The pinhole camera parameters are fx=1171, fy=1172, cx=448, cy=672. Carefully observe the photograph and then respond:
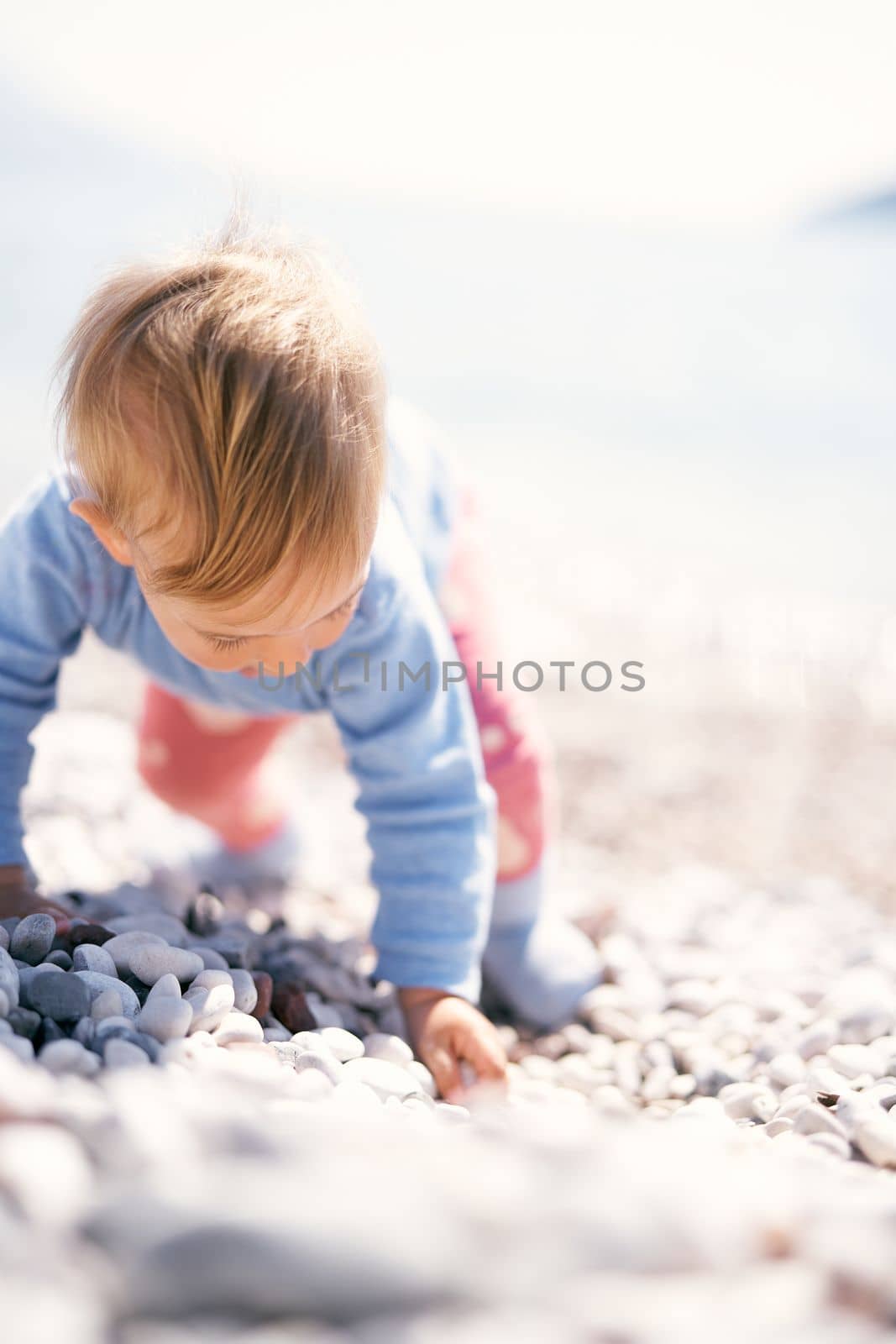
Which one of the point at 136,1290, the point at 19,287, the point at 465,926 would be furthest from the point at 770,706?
the point at 19,287

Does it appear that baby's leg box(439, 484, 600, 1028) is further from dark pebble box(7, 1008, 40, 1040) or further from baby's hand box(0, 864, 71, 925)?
dark pebble box(7, 1008, 40, 1040)

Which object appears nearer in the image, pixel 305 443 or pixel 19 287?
pixel 305 443

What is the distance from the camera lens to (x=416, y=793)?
1.54m

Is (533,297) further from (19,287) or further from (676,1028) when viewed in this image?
(676,1028)

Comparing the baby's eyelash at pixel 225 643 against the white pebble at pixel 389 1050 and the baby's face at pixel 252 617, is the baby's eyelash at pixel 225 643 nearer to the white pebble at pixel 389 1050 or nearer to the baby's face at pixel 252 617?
the baby's face at pixel 252 617

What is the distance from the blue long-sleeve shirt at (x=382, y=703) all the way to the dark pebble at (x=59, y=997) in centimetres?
50

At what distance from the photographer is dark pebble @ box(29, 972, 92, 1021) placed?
105cm

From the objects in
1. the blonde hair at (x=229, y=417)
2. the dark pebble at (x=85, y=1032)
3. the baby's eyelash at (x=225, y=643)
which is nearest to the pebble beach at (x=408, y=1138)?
the dark pebble at (x=85, y=1032)

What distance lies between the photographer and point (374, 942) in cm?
158

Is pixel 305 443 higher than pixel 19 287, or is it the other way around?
pixel 19 287

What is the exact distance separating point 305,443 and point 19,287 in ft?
26.5

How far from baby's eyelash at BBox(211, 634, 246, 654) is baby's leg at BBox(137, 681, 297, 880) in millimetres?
537

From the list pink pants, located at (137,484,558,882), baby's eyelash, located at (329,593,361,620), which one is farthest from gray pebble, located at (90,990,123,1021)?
pink pants, located at (137,484,558,882)

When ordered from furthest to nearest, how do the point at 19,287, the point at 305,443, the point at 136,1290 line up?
the point at 19,287 < the point at 305,443 < the point at 136,1290
